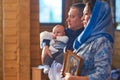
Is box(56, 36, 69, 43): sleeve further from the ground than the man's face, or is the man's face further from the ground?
the man's face

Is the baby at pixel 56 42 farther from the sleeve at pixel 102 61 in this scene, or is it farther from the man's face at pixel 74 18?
the sleeve at pixel 102 61

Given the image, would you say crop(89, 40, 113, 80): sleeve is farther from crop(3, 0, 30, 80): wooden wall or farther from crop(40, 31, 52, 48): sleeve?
crop(3, 0, 30, 80): wooden wall

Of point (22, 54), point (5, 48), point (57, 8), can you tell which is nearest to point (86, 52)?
point (22, 54)

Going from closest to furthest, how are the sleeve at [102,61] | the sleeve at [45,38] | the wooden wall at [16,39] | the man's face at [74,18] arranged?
the sleeve at [102,61], the man's face at [74,18], the sleeve at [45,38], the wooden wall at [16,39]

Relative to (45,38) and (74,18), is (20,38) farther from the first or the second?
(74,18)

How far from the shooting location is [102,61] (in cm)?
146

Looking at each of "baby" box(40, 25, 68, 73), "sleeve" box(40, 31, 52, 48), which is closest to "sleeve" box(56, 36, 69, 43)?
"baby" box(40, 25, 68, 73)

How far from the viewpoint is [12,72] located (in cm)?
320

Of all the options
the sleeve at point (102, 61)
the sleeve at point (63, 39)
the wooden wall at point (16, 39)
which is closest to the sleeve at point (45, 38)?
the sleeve at point (63, 39)

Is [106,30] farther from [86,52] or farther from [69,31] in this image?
[69,31]

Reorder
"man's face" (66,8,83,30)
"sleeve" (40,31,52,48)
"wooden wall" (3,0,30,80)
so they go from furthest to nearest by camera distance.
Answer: "wooden wall" (3,0,30,80), "sleeve" (40,31,52,48), "man's face" (66,8,83,30)

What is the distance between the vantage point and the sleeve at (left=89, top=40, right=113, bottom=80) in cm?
146

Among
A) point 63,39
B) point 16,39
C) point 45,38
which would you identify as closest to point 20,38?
point 16,39

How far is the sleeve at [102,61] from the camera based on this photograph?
146 centimetres
